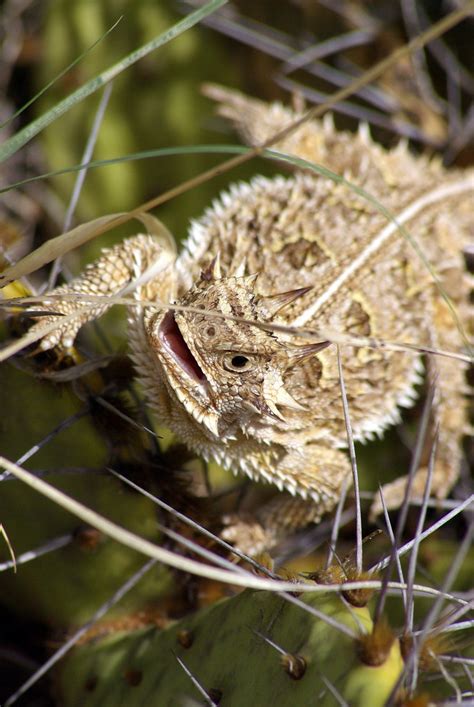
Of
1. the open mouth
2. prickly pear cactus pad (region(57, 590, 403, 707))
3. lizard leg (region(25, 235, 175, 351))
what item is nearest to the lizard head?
the open mouth

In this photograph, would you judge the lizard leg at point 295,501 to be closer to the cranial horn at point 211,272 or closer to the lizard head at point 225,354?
the lizard head at point 225,354

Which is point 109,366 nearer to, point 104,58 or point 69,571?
point 69,571

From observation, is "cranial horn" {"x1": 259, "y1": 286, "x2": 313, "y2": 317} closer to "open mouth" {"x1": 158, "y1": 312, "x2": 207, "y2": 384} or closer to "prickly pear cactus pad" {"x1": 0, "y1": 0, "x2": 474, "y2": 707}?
"prickly pear cactus pad" {"x1": 0, "y1": 0, "x2": 474, "y2": 707}

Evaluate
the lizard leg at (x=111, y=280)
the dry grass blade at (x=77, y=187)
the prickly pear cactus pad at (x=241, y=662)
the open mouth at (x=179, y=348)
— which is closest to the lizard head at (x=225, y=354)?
the open mouth at (x=179, y=348)

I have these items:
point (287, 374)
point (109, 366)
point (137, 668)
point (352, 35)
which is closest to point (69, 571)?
point (137, 668)

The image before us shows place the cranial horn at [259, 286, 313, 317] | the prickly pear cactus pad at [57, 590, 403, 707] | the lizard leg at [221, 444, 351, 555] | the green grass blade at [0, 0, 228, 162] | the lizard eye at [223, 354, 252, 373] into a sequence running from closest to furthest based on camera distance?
the prickly pear cactus pad at [57, 590, 403, 707], the green grass blade at [0, 0, 228, 162], the lizard eye at [223, 354, 252, 373], the cranial horn at [259, 286, 313, 317], the lizard leg at [221, 444, 351, 555]

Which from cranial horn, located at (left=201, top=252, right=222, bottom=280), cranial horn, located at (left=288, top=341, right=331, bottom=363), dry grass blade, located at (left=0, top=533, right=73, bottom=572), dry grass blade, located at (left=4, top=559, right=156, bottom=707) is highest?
cranial horn, located at (left=201, top=252, right=222, bottom=280)

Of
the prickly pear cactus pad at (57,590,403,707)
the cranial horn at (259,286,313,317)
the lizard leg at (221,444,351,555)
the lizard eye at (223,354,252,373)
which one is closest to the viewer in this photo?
the prickly pear cactus pad at (57,590,403,707)

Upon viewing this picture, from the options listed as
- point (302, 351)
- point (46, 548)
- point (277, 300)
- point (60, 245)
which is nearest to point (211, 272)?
point (277, 300)
